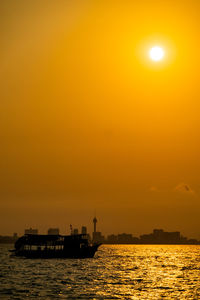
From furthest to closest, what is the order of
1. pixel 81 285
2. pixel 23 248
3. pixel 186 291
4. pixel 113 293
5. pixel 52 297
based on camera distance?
pixel 23 248, pixel 81 285, pixel 186 291, pixel 113 293, pixel 52 297

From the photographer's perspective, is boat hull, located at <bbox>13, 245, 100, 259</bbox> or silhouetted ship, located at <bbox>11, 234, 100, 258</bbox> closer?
silhouetted ship, located at <bbox>11, 234, 100, 258</bbox>

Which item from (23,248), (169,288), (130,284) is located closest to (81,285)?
(130,284)

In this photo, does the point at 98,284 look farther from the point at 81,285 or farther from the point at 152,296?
the point at 152,296

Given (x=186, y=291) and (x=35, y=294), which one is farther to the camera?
(x=186, y=291)

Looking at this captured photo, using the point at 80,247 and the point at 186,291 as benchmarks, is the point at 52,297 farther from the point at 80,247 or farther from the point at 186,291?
the point at 80,247

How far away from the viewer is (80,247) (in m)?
116

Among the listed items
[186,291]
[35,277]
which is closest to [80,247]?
[35,277]

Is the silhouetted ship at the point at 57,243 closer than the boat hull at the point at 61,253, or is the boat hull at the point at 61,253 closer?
the silhouetted ship at the point at 57,243

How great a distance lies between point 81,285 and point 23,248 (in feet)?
205

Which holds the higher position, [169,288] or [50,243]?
[50,243]

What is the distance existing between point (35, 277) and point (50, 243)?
42718mm

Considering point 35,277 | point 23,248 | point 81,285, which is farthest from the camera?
point 23,248

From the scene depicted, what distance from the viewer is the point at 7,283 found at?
60125mm

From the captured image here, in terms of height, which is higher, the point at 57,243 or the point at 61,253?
the point at 57,243
